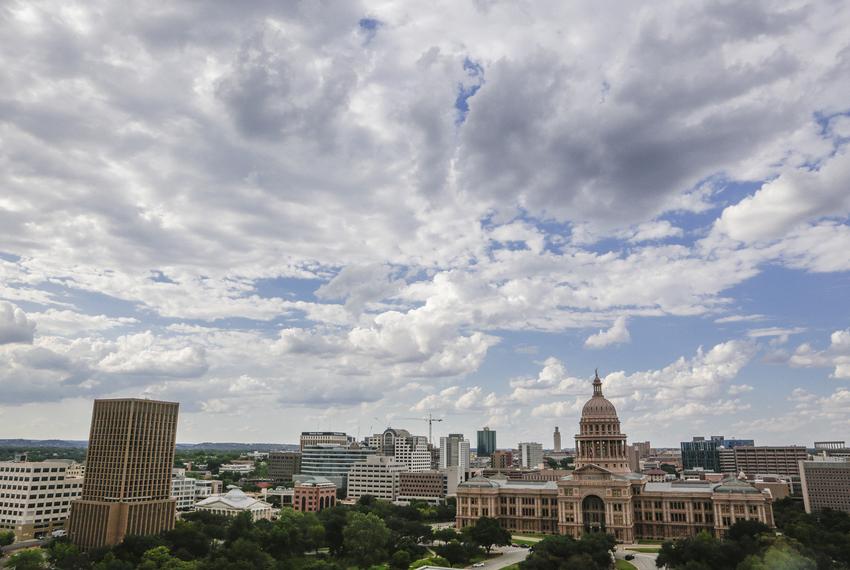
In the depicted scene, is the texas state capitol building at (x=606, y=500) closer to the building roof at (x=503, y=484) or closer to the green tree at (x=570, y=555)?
the building roof at (x=503, y=484)

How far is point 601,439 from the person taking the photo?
18575 cm

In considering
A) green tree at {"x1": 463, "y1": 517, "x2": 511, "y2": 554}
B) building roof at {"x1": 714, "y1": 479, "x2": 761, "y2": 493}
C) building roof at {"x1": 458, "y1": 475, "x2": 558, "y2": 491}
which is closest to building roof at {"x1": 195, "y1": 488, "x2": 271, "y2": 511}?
building roof at {"x1": 458, "y1": 475, "x2": 558, "y2": 491}

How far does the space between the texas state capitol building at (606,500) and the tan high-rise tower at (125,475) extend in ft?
272

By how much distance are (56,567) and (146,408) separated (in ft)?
136

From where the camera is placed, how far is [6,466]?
165375 millimetres

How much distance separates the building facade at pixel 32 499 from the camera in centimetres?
15775

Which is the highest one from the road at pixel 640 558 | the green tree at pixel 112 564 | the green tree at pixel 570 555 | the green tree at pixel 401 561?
the green tree at pixel 570 555

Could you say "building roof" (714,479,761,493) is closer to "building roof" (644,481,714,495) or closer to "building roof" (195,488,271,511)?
"building roof" (644,481,714,495)

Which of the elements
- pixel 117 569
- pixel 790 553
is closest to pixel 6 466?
Answer: pixel 117 569

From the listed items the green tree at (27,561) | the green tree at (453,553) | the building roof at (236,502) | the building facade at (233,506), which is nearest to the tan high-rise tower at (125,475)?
the green tree at (27,561)

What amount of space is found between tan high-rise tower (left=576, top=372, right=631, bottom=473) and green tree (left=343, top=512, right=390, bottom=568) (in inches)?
2982

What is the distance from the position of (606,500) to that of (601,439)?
895 inches


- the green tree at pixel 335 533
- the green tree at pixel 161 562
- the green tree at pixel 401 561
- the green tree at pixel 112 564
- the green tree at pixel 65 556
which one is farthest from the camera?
the green tree at pixel 335 533

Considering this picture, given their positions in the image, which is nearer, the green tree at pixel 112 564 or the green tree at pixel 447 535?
the green tree at pixel 112 564
